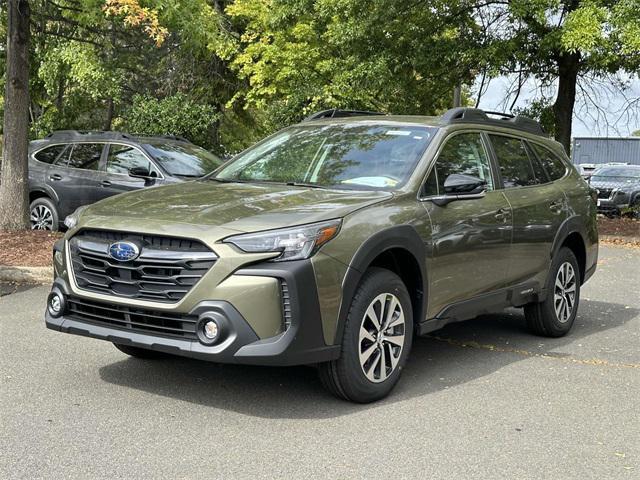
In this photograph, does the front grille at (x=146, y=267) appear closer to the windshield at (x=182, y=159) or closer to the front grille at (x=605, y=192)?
the windshield at (x=182, y=159)

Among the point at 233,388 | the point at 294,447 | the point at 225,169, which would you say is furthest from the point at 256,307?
the point at 225,169

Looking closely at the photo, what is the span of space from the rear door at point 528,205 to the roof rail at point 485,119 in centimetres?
13

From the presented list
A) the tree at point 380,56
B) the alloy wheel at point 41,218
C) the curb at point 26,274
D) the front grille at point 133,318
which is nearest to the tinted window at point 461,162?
the front grille at point 133,318

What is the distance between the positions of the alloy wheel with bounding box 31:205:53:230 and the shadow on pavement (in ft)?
23.1

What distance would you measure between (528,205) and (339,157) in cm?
170

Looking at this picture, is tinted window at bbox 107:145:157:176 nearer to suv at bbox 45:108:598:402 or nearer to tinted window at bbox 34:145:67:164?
tinted window at bbox 34:145:67:164

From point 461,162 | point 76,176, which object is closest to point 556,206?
point 461,162

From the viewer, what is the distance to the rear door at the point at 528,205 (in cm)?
608

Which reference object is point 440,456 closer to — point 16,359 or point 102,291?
point 102,291

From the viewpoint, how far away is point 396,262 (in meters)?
5.05

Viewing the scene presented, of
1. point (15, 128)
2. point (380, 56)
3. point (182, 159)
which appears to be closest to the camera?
point (15, 128)

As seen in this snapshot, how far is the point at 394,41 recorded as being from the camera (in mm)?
16781

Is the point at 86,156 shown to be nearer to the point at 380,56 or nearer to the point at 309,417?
the point at 380,56

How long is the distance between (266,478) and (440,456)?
93 cm
